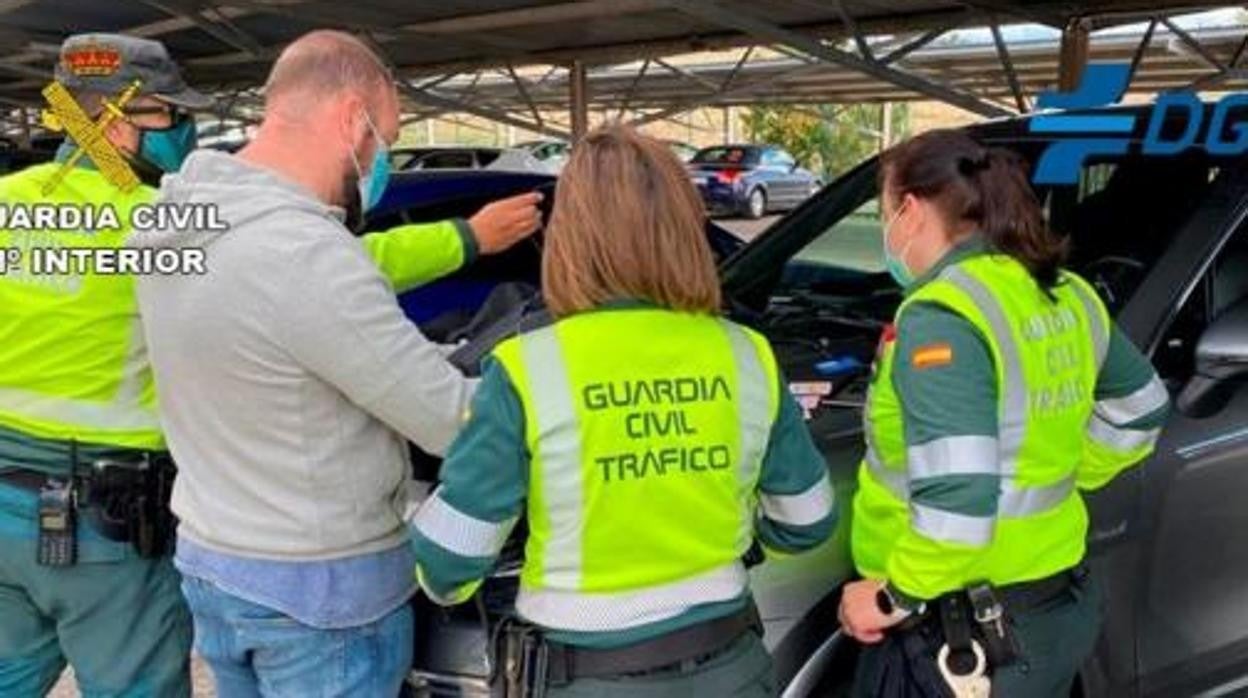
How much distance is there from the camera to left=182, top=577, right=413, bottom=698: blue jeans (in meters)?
2.02

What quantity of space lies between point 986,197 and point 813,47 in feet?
27.4

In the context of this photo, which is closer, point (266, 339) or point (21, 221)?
point (266, 339)

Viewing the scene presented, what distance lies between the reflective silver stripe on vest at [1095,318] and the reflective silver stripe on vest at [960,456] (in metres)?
0.42

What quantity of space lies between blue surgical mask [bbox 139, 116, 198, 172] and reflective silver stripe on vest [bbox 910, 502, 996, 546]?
1567mm

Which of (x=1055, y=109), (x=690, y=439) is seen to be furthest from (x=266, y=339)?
(x=1055, y=109)

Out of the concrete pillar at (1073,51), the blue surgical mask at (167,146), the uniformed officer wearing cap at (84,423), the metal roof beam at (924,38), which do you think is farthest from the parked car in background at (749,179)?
the uniformed officer wearing cap at (84,423)

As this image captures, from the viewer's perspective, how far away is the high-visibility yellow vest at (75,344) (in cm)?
239

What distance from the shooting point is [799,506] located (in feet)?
6.58

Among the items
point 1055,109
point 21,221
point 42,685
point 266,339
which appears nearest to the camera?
point 266,339

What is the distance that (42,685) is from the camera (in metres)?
2.60

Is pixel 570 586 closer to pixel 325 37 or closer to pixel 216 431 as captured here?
pixel 216 431

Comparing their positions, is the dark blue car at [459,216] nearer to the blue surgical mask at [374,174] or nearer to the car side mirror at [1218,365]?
the car side mirror at [1218,365]

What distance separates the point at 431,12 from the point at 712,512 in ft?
36.0

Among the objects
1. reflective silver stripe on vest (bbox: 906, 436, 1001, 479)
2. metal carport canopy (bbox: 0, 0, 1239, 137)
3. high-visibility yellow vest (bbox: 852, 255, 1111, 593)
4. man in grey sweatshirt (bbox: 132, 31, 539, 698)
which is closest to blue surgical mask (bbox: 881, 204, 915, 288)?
high-visibility yellow vest (bbox: 852, 255, 1111, 593)
